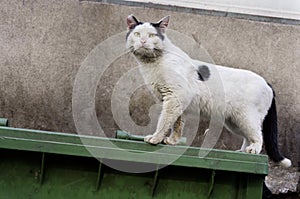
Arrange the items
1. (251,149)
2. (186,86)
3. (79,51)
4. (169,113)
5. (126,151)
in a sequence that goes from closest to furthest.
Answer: (126,151)
(169,113)
(186,86)
(251,149)
(79,51)

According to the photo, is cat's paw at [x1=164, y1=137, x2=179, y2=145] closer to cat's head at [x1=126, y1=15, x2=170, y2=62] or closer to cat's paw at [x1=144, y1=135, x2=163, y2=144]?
cat's paw at [x1=144, y1=135, x2=163, y2=144]

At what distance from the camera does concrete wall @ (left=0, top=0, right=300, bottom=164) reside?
534cm

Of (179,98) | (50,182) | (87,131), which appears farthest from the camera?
(87,131)

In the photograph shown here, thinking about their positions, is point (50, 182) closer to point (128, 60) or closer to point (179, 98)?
point (179, 98)

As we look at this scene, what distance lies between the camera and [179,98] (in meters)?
3.65

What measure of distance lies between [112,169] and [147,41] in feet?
3.45

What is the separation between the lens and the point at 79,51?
5375 millimetres

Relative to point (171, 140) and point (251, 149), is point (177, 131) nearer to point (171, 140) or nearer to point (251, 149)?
point (171, 140)

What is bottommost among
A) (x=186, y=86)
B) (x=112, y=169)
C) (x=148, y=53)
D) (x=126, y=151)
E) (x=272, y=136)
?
(x=272, y=136)

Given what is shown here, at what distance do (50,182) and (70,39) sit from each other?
2.59 m

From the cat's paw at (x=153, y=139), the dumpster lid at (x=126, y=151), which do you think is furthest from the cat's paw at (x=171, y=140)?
the dumpster lid at (x=126, y=151)

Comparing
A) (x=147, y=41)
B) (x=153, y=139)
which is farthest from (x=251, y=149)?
(x=147, y=41)


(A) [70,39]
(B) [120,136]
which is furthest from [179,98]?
(A) [70,39]

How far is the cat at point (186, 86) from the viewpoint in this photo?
3682 mm
